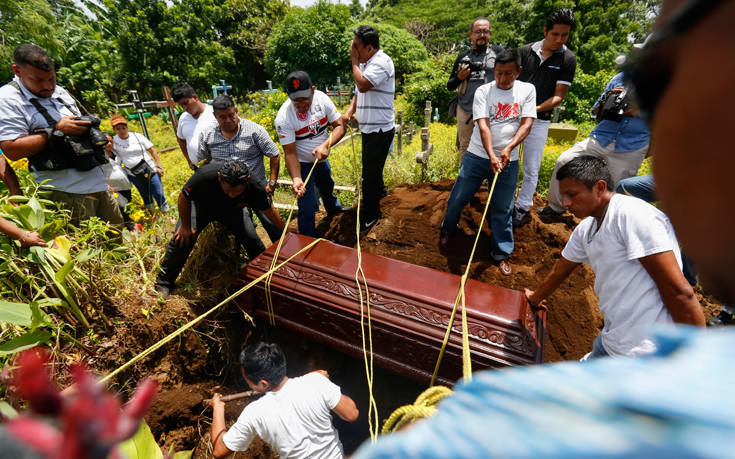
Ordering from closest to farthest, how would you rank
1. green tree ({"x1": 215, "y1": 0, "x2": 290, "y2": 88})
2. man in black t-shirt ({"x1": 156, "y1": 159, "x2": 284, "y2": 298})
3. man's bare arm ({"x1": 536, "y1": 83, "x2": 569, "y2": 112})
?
1. man in black t-shirt ({"x1": 156, "y1": 159, "x2": 284, "y2": 298})
2. man's bare arm ({"x1": 536, "y1": 83, "x2": 569, "y2": 112})
3. green tree ({"x1": 215, "y1": 0, "x2": 290, "y2": 88})

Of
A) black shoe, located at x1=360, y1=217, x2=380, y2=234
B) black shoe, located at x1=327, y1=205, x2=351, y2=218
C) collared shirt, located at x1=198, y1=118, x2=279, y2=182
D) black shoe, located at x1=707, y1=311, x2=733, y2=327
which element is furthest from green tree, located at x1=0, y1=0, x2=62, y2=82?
black shoe, located at x1=707, y1=311, x2=733, y2=327

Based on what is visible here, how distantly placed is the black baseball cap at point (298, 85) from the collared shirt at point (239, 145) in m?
0.45

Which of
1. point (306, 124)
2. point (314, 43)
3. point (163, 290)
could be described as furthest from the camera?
point (314, 43)

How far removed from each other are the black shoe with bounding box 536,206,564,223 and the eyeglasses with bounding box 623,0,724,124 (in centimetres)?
358

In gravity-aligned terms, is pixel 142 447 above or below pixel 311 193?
below

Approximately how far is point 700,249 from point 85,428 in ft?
1.94

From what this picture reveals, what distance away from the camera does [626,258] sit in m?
1.42

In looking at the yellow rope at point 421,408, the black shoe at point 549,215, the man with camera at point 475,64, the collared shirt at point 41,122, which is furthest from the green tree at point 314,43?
the yellow rope at point 421,408

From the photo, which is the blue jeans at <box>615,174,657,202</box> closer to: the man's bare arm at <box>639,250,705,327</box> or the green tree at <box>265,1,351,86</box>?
the man's bare arm at <box>639,250,705,327</box>

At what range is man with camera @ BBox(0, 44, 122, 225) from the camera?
2.18 m

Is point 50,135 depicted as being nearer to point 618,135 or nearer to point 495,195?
point 495,195

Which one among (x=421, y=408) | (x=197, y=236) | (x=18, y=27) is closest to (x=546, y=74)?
(x=421, y=408)

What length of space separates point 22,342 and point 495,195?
3345 millimetres

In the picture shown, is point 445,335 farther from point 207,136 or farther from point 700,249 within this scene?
point 207,136
